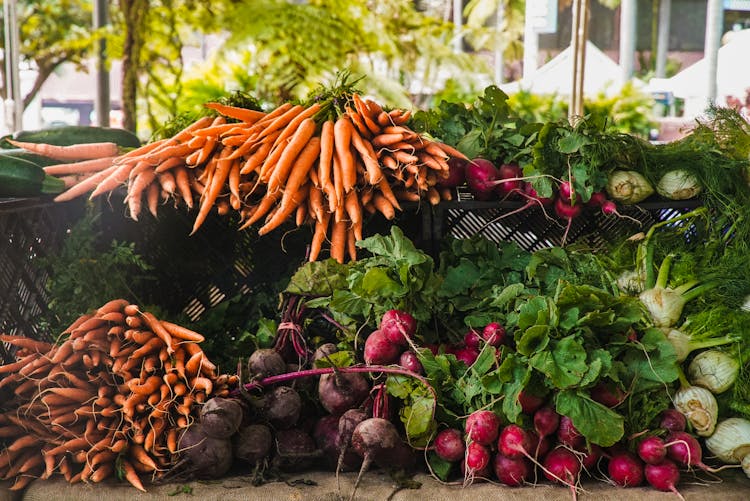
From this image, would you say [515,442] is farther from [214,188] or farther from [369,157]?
[214,188]

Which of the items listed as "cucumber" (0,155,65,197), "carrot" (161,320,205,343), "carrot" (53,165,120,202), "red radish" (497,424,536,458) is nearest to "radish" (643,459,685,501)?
"red radish" (497,424,536,458)

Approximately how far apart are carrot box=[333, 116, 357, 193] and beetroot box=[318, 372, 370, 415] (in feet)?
2.25

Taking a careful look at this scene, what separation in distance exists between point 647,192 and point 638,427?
965mm

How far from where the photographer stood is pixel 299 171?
2.50m

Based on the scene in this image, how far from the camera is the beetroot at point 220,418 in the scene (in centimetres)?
199

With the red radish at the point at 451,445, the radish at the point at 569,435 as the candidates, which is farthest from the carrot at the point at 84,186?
the radish at the point at 569,435

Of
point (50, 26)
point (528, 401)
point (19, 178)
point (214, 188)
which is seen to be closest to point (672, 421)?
point (528, 401)

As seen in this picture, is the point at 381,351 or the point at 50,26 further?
the point at 50,26

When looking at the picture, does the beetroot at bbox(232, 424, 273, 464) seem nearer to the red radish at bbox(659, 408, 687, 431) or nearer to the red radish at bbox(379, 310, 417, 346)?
the red radish at bbox(379, 310, 417, 346)

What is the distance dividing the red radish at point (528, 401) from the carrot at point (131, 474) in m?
1.14

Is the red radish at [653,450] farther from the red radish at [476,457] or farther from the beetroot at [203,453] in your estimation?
the beetroot at [203,453]

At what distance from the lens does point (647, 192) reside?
2584 millimetres

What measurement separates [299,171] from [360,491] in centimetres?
115

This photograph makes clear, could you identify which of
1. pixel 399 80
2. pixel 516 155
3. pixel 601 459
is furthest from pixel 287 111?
pixel 399 80
